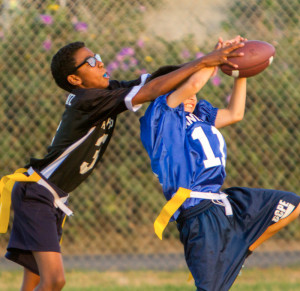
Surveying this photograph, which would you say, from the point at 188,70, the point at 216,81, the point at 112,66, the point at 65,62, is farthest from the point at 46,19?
the point at 188,70

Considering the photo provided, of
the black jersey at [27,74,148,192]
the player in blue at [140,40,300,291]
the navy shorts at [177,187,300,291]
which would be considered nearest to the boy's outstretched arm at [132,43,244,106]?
the player in blue at [140,40,300,291]

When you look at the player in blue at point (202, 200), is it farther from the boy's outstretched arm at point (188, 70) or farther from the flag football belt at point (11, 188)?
the flag football belt at point (11, 188)

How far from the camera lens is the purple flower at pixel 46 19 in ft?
18.7

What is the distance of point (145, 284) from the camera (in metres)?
5.45

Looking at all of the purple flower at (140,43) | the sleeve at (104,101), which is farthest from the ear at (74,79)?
the purple flower at (140,43)

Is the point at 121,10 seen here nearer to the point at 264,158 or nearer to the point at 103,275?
the point at 264,158

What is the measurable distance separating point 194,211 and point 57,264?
2.97ft

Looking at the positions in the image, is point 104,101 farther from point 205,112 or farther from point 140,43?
point 140,43

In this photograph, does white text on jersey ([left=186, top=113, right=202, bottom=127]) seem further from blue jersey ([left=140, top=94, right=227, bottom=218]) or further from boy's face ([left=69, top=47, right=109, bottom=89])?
boy's face ([left=69, top=47, right=109, bottom=89])

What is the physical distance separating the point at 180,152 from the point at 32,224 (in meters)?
1.04

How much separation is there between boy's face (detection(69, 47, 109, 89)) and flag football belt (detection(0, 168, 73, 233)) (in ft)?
2.14

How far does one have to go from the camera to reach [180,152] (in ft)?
11.8

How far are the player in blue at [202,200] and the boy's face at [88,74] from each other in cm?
49

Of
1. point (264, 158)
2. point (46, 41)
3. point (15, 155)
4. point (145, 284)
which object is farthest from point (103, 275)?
point (46, 41)
